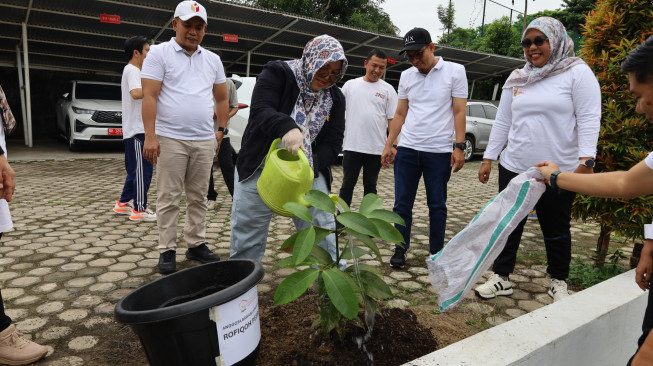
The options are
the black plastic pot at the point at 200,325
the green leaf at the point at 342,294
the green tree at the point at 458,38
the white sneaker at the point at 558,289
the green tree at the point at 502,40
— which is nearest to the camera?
the black plastic pot at the point at 200,325

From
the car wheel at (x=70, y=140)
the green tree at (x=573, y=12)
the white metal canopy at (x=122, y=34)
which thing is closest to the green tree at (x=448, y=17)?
the green tree at (x=573, y=12)

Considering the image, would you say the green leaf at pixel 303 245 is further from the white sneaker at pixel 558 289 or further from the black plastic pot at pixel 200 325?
the white sneaker at pixel 558 289

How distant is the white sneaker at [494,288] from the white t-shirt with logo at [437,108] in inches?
40.6

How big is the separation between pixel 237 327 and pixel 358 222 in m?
0.60

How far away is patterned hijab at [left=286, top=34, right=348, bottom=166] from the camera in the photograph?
7.40 feet

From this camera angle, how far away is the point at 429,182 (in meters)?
3.41

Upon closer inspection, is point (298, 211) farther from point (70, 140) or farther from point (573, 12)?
point (573, 12)

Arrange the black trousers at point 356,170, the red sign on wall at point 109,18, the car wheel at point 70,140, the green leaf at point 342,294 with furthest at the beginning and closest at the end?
1. the car wheel at point 70,140
2. the red sign on wall at point 109,18
3. the black trousers at point 356,170
4. the green leaf at point 342,294

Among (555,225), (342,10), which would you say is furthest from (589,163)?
(342,10)

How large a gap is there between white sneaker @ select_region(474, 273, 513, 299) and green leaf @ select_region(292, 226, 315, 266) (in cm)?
184

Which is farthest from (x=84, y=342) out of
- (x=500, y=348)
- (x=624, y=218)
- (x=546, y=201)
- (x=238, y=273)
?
(x=624, y=218)

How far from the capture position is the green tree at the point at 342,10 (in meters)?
23.0

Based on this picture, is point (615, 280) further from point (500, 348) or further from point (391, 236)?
point (391, 236)

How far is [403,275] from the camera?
10.9 ft
